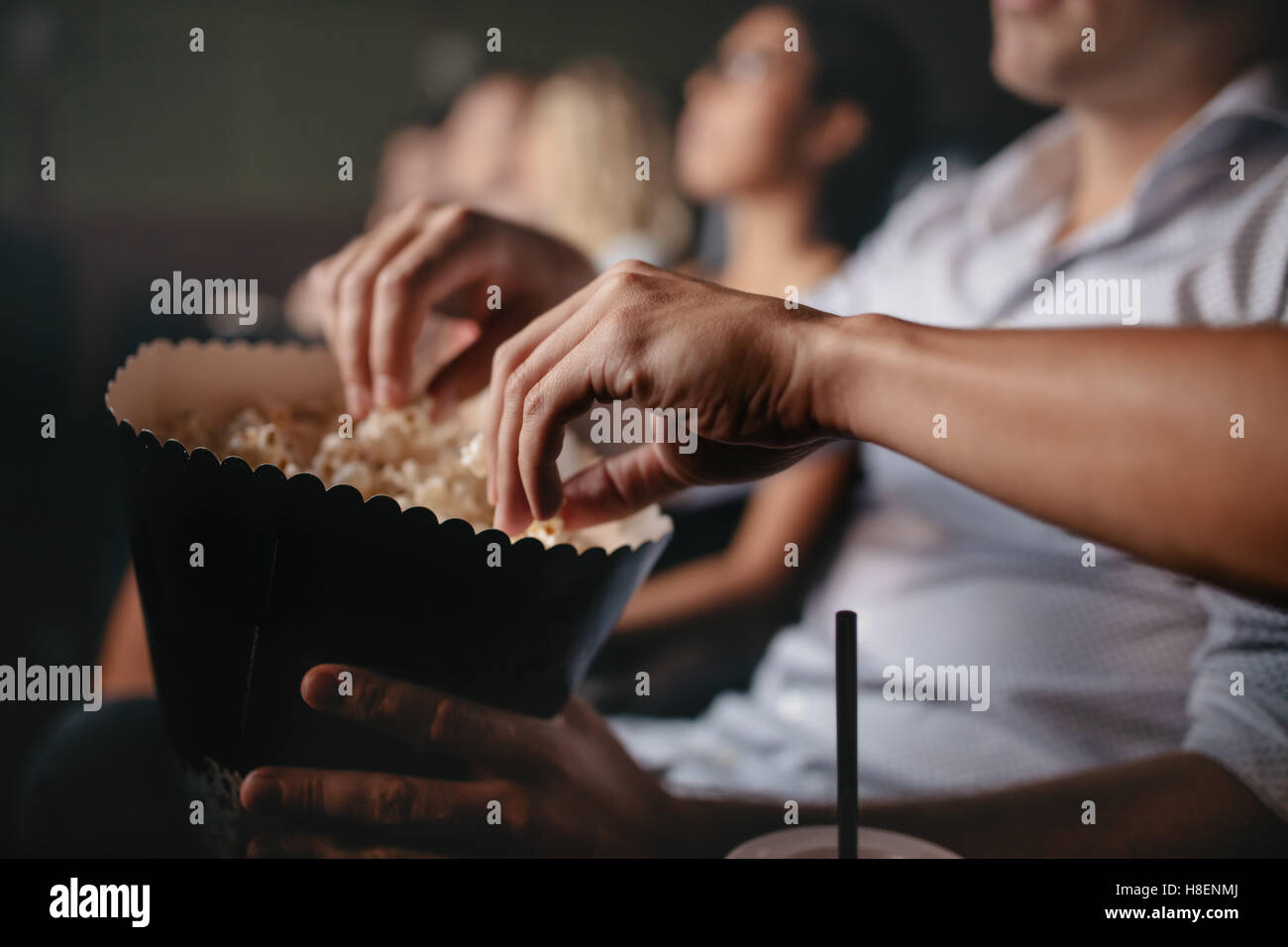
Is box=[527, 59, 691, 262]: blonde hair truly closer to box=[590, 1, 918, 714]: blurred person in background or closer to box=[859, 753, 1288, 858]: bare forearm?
box=[590, 1, 918, 714]: blurred person in background

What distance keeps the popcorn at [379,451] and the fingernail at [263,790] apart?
0.17 m

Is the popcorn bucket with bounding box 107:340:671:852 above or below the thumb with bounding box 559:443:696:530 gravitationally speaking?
below

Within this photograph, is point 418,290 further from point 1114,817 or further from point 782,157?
point 782,157

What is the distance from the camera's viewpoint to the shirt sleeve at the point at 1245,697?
2.37 ft

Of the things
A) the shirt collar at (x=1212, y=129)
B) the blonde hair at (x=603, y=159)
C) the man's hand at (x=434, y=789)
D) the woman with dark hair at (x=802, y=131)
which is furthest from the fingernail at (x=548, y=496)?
the blonde hair at (x=603, y=159)

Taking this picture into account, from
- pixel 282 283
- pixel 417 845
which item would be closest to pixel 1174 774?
pixel 417 845

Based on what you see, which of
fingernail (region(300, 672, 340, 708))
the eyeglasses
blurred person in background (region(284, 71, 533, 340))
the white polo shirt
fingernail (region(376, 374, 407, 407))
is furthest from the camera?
blurred person in background (region(284, 71, 533, 340))

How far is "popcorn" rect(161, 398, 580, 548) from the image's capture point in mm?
609

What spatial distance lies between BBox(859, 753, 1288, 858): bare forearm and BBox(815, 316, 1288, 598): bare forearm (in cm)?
33

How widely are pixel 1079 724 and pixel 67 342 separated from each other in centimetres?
247

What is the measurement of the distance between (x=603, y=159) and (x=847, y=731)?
2.72 m

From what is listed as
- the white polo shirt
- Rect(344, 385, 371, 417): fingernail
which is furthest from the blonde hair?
Rect(344, 385, 371, 417): fingernail
